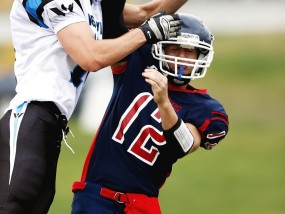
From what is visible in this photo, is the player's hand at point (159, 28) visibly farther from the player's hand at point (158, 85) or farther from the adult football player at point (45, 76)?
the player's hand at point (158, 85)

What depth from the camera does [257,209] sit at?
1329cm

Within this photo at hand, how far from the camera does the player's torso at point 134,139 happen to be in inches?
311

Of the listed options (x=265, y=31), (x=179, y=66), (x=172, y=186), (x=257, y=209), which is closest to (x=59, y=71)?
(x=179, y=66)

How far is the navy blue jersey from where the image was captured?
7.89 m

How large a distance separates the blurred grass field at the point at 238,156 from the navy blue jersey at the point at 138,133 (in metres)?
4.76

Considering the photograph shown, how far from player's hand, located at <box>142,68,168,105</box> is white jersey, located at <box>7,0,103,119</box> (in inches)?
22.7

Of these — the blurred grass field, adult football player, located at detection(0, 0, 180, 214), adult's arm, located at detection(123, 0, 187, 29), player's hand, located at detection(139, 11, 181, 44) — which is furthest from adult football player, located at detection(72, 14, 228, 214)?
the blurred grass field

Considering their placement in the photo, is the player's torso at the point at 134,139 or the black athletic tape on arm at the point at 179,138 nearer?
the black athletic tape on arm at the point at 179,138

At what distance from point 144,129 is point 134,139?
9cm

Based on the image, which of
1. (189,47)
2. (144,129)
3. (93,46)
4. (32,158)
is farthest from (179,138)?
(32,158)

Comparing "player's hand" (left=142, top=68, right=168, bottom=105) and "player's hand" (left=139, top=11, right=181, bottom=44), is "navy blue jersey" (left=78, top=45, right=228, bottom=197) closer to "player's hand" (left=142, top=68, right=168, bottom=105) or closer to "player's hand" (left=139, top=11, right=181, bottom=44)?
"player's hand" (left=139, top=11, right=181, bottom=44)

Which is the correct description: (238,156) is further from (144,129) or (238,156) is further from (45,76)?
(45,76)

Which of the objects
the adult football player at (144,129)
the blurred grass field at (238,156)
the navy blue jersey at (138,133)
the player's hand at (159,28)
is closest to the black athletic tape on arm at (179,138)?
the adult football player at (144,129)

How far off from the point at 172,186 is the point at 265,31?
37.5ft
